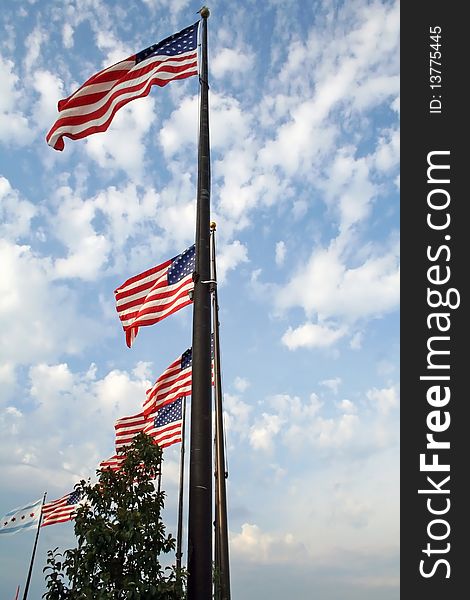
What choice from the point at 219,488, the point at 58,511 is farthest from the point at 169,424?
the point at 58,511

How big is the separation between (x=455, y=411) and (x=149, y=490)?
520cm

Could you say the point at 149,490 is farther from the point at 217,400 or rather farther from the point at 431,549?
the point at 217,400

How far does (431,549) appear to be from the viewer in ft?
31.8

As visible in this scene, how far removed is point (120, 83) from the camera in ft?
37.5

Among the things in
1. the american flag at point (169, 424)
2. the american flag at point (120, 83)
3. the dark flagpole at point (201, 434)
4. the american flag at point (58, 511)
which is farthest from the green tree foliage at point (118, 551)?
the american flag at point (58, 511)

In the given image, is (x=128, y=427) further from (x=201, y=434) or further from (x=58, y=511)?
(x=201, y=434)

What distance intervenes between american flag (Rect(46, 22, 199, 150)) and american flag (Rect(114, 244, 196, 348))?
334 cm

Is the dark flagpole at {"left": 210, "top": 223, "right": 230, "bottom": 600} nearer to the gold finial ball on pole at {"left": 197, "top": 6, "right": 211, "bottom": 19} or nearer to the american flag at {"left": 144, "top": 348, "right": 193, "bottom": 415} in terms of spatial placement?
the american flag at {"left": 144, "top": 348, "right": 193, "bottom": 415}

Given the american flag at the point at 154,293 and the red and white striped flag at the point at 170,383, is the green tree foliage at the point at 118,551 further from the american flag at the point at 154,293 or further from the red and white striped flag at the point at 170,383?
the red and white striped flag at the point at 170,383

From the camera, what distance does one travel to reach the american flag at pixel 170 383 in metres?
17.9

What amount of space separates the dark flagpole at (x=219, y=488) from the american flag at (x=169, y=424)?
150 centimetres

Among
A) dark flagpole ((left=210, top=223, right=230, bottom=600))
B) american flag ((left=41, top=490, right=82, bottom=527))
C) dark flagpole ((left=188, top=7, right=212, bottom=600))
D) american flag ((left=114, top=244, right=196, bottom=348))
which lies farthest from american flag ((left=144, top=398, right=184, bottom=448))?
dark flagpole ((left=188, top=7, right=212, bottom=600))

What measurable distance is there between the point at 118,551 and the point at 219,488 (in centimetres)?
787

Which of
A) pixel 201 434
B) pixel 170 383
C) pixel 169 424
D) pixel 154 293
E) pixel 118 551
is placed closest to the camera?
pixel 201 434
